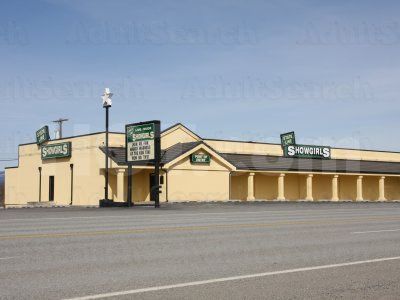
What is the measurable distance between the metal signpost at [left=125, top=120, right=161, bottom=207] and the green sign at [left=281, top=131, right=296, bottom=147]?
75.8 ft

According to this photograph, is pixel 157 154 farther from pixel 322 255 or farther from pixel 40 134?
pixel 322 255

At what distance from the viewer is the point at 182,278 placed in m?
8.45

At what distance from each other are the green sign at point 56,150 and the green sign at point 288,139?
70.0ft

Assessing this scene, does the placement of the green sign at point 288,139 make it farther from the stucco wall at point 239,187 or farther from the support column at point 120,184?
the support column at point 120,184

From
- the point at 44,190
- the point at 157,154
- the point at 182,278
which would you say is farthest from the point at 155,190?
the point at 182,278

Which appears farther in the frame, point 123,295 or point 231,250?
point 231,250

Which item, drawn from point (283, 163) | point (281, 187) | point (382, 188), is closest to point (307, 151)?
point (283, 163)

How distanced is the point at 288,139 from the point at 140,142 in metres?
24.0

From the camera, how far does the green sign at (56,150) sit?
4644 centimetres

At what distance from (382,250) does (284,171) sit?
3998 cm

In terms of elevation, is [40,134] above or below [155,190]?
above

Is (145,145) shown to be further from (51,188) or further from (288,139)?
(288,139)

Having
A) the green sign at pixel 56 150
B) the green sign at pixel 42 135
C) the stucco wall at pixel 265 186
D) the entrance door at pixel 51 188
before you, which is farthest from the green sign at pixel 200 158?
the green sign at pixel 42 135

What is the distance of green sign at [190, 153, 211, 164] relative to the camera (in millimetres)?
45925
